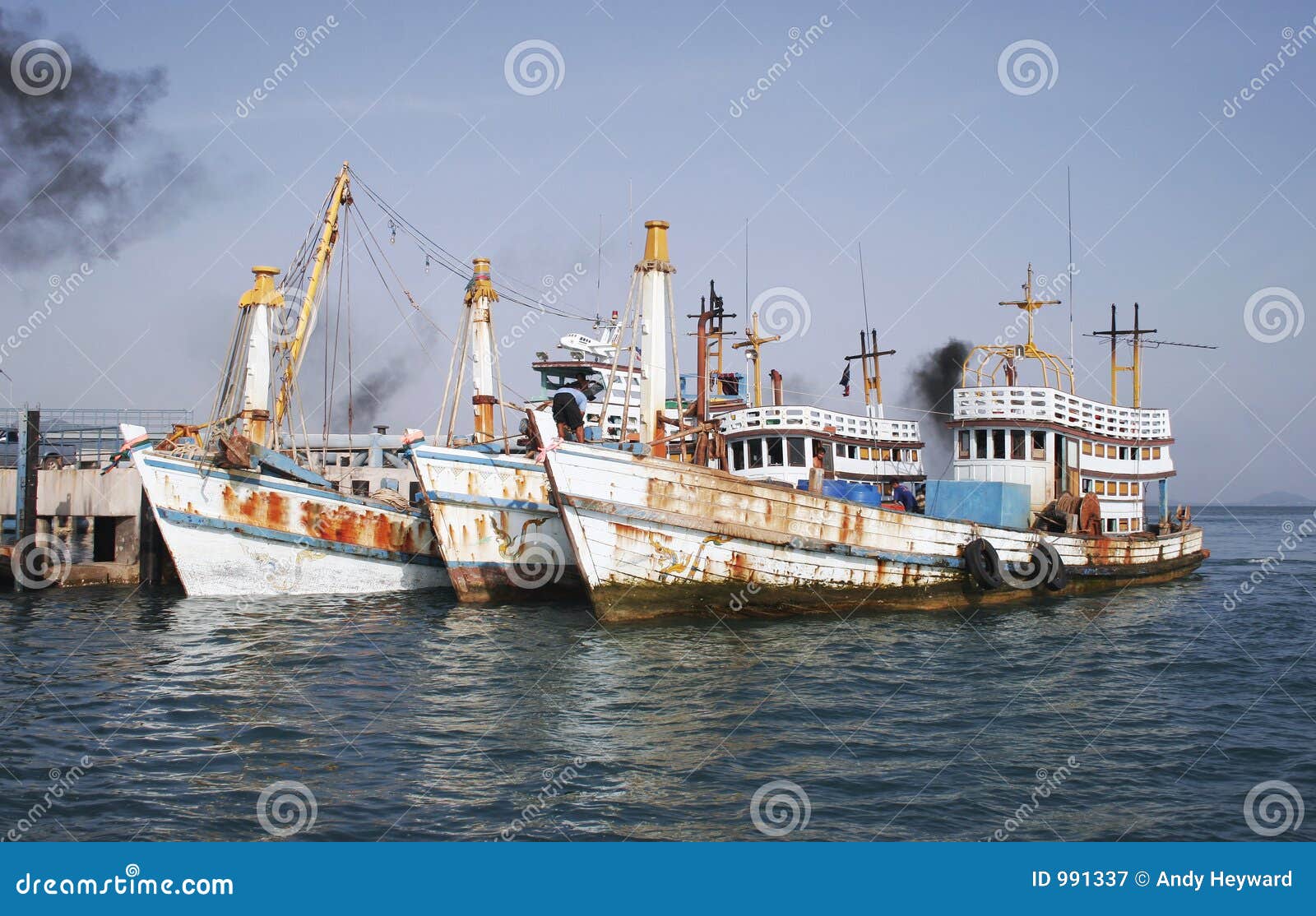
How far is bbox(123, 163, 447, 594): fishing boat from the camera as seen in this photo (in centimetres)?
2302

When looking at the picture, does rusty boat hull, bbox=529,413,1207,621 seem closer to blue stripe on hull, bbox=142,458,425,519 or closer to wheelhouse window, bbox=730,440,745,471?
wheelhouse window, bbox=730,440,745,471

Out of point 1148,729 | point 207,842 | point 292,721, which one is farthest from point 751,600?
point 207,842

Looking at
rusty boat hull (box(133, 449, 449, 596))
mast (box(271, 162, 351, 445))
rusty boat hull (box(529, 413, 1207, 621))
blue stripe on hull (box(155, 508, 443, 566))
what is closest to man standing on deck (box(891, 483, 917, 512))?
rusty boat hull (box(529, 413, 1207, 621))

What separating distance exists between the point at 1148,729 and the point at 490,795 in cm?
835

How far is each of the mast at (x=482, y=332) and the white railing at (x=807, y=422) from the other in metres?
5.99

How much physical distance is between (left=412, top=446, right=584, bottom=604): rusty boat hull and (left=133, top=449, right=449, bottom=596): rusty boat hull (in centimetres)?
262

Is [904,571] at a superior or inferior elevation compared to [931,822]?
superior

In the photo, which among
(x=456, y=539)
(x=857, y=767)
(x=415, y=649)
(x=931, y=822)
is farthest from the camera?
(x=456, y=539)

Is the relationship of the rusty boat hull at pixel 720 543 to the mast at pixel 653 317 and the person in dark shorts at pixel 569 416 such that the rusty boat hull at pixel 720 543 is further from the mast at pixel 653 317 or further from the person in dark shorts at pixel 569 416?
the person in dark shorts at pixel 569 416

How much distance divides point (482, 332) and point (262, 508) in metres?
6.82

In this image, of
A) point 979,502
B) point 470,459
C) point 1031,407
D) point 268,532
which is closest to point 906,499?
point 979,502

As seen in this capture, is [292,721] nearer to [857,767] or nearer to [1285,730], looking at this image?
[857,767]

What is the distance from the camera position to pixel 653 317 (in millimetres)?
20906

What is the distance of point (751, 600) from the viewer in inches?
789
